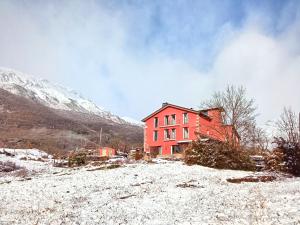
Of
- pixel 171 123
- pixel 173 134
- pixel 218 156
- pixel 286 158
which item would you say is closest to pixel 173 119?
pixel 171 123

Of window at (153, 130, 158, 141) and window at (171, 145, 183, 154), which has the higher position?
window at (153, 130, 158, 141)

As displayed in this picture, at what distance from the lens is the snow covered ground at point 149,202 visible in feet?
44.1

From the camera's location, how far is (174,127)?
68.2 meters

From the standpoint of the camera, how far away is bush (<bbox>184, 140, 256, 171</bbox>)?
3431cm

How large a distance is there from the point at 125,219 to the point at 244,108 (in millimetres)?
46769

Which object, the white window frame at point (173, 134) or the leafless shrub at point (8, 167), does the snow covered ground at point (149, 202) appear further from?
the white window frame at point (173, 134)

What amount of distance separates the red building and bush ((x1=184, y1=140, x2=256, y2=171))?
28.2 m

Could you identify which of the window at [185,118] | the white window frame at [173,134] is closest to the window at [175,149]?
the white window frame at [173,134]

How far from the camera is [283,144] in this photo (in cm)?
3186

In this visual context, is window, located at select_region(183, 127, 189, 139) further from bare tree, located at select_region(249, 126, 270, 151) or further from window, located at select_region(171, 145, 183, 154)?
bare tree, located at select_region(249, 126, 270, 151)

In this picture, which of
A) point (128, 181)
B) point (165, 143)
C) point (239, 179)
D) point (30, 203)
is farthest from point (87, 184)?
point (165, 143)

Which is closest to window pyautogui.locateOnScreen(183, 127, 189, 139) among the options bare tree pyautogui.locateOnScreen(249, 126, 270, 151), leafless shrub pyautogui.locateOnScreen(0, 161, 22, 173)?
bare tree pyautogui.locateOnScreen(249, 126, 270, 151)

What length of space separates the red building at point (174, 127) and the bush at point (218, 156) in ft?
92.4

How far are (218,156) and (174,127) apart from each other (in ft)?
111
